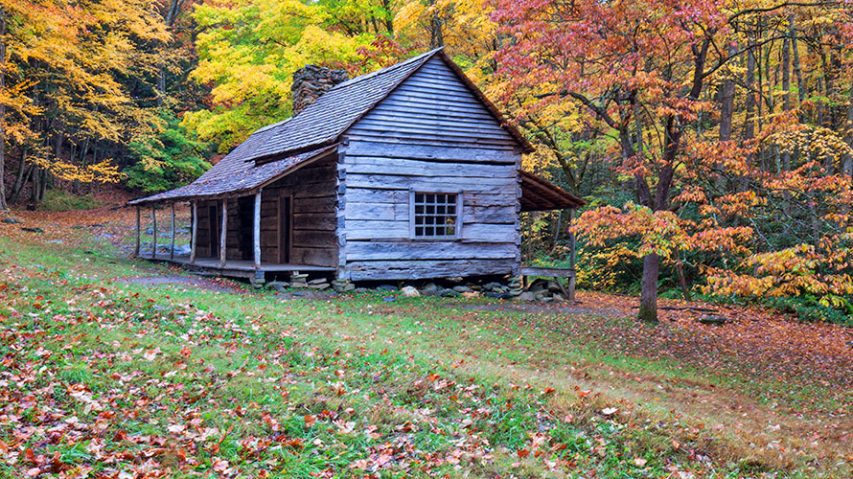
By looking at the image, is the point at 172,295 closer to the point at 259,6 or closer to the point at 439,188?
the point at 439,188

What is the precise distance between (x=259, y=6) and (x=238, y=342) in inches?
765

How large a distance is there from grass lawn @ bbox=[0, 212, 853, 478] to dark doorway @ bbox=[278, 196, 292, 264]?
606cm

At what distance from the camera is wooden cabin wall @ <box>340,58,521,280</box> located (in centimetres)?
1625

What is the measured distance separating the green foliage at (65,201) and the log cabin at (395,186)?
48.5ft

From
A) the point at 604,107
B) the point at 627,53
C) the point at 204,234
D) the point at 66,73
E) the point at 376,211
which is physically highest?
the point at 66,73

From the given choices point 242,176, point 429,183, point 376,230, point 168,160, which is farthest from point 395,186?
point 168,160

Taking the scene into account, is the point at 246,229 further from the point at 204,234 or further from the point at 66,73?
the point at 66,73

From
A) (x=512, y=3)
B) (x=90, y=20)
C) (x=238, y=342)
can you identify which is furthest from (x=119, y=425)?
(x=90, y=20)

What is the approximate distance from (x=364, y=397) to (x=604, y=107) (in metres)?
9.70

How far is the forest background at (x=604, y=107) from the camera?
1175 centimetres

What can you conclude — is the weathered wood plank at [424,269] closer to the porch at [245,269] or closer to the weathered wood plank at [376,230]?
the weathered wood plank at [376,230]

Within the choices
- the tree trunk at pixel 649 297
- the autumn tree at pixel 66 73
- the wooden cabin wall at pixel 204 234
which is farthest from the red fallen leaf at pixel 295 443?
the autumn tree at pixel 66 73

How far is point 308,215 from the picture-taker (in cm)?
1761

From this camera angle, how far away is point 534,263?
2575 cm
